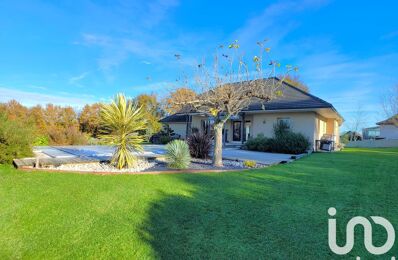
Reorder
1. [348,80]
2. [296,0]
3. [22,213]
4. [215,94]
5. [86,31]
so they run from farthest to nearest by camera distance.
→ [348,80] → [86,31] → [296,0] → [215,94] → [22,213]

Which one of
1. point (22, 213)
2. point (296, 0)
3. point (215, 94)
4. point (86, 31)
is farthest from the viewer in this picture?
point (86, 31)

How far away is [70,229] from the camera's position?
3631 millimetres

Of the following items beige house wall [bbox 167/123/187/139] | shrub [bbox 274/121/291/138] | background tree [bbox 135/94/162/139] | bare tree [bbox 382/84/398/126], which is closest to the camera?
shrub [bbox 274/121/291/138]

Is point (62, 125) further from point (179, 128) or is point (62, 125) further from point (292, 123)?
point (292, 123)

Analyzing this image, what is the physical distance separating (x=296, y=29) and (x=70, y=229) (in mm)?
18238

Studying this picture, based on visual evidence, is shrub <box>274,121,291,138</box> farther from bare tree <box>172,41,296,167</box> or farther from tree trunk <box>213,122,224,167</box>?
tree trunk <box>213,122,224,167</box>

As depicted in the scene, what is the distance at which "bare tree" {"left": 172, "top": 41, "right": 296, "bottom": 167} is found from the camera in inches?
385

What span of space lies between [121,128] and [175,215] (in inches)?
187

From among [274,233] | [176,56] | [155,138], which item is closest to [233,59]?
[176,56]

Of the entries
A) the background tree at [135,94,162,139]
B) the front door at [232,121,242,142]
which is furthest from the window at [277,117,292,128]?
the background tree at [135,94,162,139]

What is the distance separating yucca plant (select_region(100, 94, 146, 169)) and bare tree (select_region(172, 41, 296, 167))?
2.10 meters

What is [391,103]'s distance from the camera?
3459cm

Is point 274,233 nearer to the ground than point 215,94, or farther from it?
nearer to the ground

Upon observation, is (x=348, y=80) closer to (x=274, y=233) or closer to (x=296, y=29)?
(x=296, y=29)
